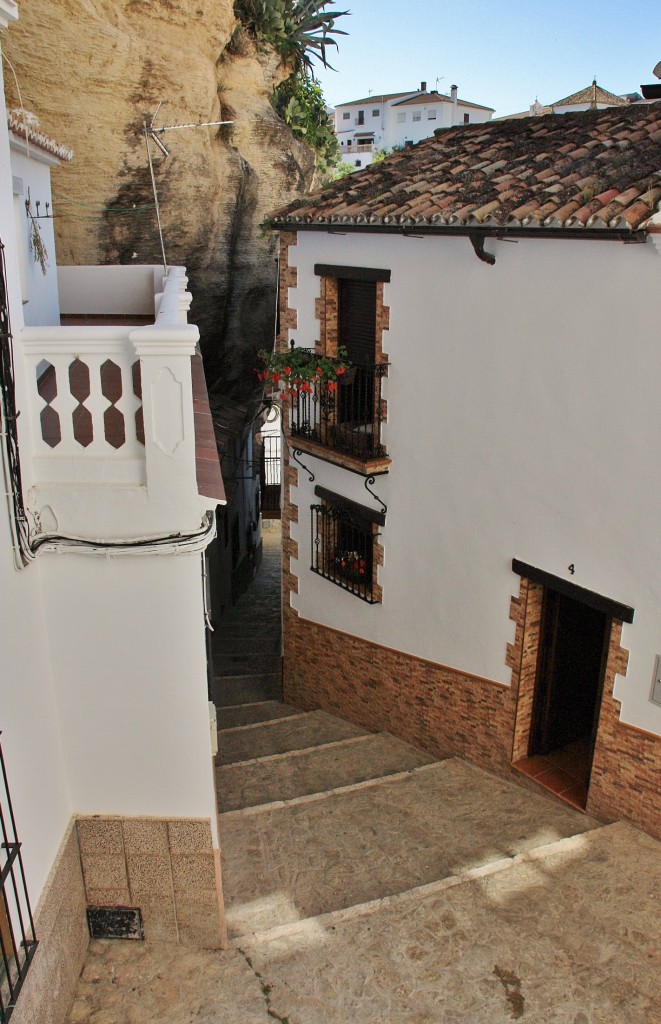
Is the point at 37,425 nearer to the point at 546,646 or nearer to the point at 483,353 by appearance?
the point at 483,353

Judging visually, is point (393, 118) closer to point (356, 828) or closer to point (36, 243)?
point (36, 243)

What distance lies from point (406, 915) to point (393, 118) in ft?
207

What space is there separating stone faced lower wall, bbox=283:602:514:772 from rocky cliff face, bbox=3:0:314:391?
6.97 metres

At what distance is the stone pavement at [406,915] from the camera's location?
5629 millimetres

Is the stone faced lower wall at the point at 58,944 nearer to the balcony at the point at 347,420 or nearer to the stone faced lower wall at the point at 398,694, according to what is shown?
the stone faced lower wall at the point at 398,694

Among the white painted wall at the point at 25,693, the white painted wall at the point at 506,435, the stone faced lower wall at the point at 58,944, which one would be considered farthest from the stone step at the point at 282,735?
the white painted wall at the point at 25,693

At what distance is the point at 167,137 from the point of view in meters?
13.8

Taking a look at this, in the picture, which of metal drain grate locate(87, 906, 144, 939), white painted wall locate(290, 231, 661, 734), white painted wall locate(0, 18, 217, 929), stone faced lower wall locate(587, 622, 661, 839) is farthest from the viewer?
stone faced lower wall locate(587, 622, 661, 839)

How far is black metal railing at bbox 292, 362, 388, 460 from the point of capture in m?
9.91

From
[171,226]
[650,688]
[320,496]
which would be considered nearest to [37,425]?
[650,688]

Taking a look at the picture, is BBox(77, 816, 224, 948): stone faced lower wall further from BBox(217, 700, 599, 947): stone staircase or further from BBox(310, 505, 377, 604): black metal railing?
BBox(310, 505, 377, 604): black metal railing

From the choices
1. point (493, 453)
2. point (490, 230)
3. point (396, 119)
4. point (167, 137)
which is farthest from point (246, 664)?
point (396, 119)

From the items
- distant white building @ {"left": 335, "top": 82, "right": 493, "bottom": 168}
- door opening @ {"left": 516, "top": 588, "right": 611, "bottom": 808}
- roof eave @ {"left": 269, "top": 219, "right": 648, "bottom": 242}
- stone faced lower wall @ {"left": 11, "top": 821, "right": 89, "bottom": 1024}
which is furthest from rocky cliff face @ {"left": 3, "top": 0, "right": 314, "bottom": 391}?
distant white building @ {"left": 335, "top": 82, "right": 493, "bottom": 168}

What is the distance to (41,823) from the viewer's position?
16.2 ft
